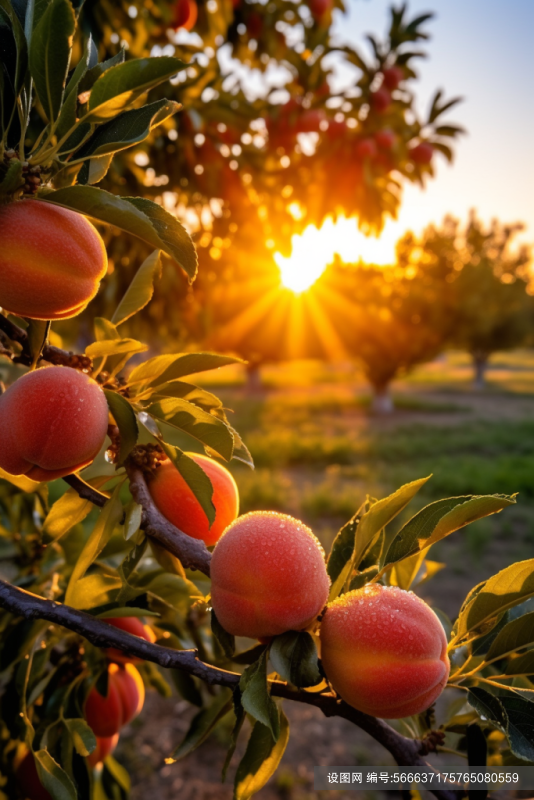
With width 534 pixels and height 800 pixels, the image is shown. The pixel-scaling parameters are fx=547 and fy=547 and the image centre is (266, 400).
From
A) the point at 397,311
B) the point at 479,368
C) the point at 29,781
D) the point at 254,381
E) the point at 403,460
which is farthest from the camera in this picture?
the point at 479,368

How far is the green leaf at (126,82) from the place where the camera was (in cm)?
46

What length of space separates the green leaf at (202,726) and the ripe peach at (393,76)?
8.13 ft

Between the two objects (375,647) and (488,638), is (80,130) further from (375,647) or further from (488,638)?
(488,638)

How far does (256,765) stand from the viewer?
529 mm

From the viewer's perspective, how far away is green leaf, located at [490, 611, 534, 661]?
541 mm

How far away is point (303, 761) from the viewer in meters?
2.13

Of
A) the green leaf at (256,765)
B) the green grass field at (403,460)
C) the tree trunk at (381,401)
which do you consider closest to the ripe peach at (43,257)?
the green leaf at (256,765)

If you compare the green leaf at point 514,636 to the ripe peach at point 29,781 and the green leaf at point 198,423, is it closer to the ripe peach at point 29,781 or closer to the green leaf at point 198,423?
the green leaf at point 198,423

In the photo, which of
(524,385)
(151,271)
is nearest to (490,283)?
(524,385)

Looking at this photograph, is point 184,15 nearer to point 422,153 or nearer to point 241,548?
point 422,153

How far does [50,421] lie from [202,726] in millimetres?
370

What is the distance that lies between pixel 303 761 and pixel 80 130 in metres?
2.35

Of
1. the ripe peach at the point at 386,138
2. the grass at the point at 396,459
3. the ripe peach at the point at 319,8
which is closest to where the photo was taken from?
the ripe peach at the point at 386,138

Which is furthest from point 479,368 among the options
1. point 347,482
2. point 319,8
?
point 319,8
